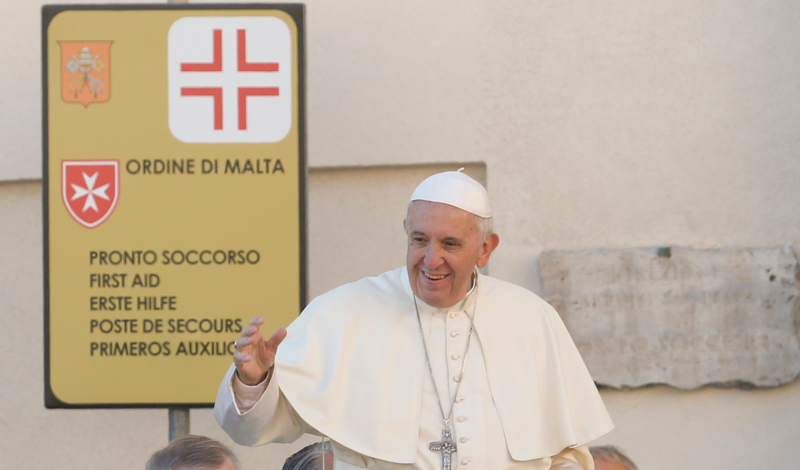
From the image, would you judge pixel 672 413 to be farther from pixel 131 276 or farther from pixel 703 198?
pixel 131 276

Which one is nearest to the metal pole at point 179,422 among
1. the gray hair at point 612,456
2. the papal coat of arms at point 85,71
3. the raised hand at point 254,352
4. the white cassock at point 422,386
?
the papal coat of arms at point 85,71

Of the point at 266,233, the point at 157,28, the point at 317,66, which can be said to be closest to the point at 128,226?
the point at 266,233

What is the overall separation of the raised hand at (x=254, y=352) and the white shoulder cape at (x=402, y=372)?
0.28ft

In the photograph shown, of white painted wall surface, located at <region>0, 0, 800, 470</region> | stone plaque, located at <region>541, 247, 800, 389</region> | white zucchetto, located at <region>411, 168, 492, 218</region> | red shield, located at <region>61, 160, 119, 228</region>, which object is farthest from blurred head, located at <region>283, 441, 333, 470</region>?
stone plaque, located at <region>541, 247, 800, 389</region>

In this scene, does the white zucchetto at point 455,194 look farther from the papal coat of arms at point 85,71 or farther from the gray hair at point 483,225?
the papal coat of arms at point 85,71

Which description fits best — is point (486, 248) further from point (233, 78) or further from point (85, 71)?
point (85, 71)

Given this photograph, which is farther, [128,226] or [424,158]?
[424,158]

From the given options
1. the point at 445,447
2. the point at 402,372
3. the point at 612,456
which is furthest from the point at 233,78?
the point at 612,456

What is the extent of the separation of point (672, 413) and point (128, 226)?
110 inches

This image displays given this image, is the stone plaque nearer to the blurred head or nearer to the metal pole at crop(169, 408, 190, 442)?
the blurred head

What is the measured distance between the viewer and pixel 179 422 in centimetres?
364

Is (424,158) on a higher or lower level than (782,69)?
lower

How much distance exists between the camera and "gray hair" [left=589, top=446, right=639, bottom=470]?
11.1 feet

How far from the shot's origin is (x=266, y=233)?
3.51 meters
